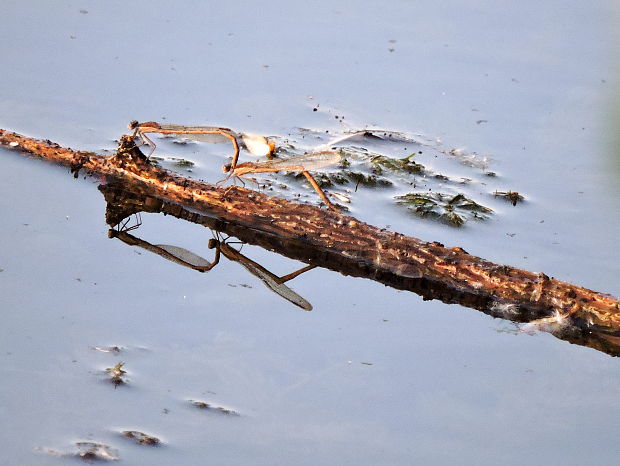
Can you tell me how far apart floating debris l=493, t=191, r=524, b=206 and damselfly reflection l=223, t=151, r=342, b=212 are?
2.82ft

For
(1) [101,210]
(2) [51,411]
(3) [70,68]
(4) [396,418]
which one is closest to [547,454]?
(4) [396,418]

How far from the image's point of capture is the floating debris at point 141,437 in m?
2.84

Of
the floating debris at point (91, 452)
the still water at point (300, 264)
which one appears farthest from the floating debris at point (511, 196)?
the floating debris at point (91, 452)

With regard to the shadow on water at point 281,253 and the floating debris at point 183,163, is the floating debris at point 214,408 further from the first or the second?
the floating debris at point 183,163

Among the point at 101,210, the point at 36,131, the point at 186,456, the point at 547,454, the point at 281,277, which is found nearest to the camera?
the point at 186,456

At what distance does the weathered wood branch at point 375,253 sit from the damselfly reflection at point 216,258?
0.13 meters

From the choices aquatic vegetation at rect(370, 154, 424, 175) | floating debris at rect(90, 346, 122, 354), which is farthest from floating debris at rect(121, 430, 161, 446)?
aquatic vegetation at rect(370, 154, 424, 175)

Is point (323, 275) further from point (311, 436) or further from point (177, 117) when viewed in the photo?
point (177, 117)

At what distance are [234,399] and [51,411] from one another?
0.58 meters

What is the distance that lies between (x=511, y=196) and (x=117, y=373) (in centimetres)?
232

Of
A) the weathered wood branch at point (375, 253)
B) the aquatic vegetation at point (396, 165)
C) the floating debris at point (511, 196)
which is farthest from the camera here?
the aquatic vegetation at point (396, 165)

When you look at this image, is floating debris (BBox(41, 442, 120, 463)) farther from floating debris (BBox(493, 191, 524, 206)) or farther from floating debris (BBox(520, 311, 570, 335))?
floating debris (BBox(493, 191, 524, 206))

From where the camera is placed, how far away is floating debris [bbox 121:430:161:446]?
284 cm

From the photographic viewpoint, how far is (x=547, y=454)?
121 inches
